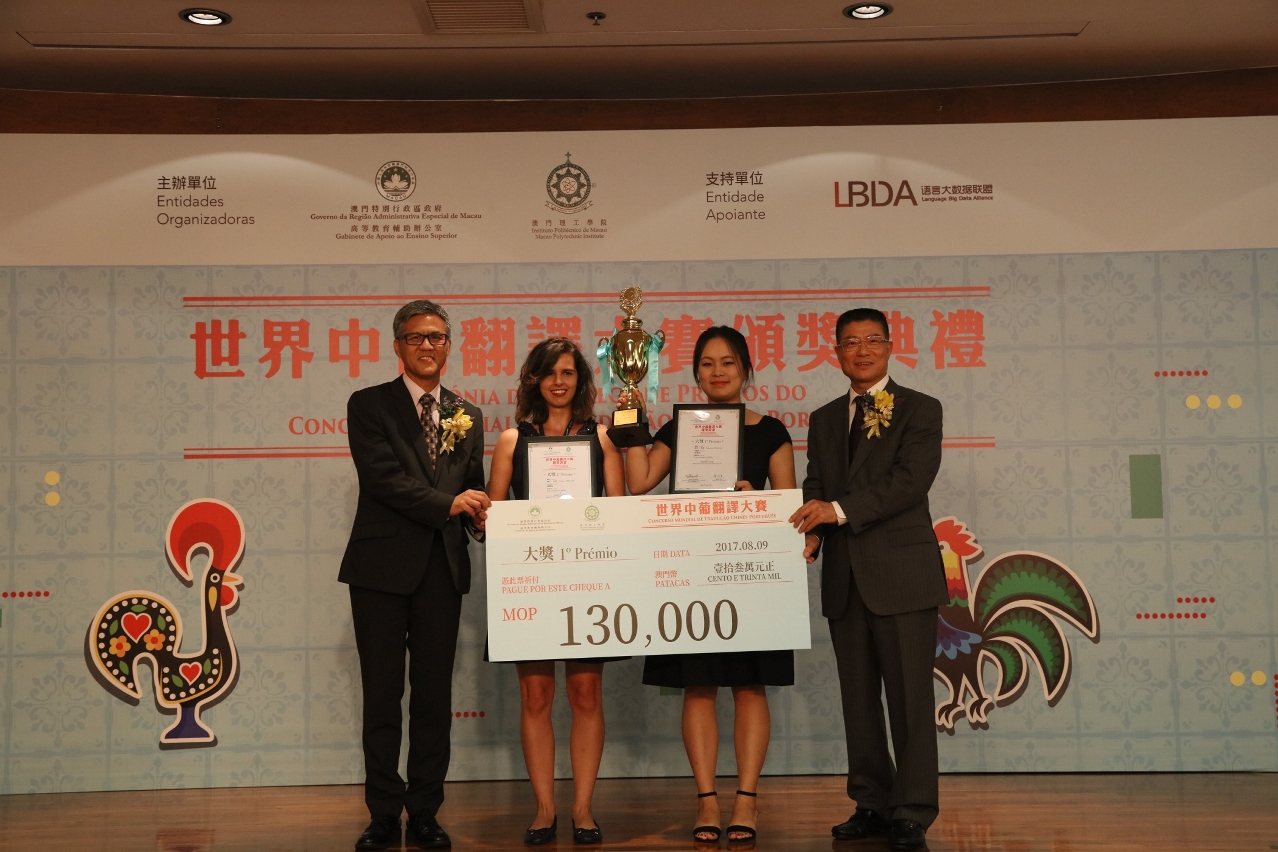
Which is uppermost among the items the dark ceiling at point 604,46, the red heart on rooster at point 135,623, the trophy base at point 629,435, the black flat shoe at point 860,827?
the dark ceiling at point 604,46

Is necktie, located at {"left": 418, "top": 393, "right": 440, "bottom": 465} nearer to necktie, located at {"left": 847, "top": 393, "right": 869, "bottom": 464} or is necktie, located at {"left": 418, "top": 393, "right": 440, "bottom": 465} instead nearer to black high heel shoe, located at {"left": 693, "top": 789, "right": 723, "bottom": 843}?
necktie, located at {"left": 847, "top": 393, "right": 869, "bottom": 464}

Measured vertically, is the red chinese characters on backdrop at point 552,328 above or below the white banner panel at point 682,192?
below

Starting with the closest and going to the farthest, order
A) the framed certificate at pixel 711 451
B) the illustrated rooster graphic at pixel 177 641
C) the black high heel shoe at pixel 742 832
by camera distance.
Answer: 1. the black high heel shoe at pixel 742 832
2. the framed certificate at pixel 711 451
3. the illustrated rooster graphic at pixel 177 641

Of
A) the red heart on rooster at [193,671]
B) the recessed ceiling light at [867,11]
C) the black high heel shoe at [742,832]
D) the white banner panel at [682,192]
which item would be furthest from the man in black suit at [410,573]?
the recessed ceiling light at [867,11]

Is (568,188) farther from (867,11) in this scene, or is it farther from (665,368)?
(867,11)

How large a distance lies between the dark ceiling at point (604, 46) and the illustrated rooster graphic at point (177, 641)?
1883 mm

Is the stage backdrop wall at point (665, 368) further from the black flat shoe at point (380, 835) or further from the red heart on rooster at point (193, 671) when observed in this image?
the black flat shoe at point (380, 835)

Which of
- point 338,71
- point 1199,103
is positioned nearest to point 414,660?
point 338,71

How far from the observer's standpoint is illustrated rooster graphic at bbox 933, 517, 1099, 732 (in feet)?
14.7

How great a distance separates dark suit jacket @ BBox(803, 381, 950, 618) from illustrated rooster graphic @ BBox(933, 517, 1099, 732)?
1.03 metres

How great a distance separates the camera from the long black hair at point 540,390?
3.68 meters

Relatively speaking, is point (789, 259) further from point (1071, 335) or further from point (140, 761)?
point (140, 761)

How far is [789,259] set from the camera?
15.1 feet

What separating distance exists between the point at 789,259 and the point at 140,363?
2.71 metres
